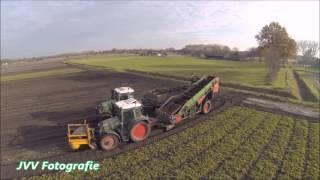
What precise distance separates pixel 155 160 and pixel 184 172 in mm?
1546

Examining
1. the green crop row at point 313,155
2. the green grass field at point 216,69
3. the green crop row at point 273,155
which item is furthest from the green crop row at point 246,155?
the green grass field at point 216,69

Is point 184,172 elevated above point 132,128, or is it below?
below

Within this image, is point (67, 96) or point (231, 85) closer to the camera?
point (67, 96)

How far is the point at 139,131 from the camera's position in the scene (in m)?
12.9

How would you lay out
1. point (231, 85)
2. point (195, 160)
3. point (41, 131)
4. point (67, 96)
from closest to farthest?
point (195, 160)
point (41, 131)
point (67, 96)
point (231, 85)

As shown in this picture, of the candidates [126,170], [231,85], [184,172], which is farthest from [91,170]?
[231,85]

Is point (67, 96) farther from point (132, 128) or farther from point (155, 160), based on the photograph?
point (155, 160)

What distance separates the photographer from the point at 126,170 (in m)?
10.3

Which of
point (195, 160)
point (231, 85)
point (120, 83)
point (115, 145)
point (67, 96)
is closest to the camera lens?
point (195, 160)

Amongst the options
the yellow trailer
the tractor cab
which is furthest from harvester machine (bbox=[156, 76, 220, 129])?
the yellow trailer

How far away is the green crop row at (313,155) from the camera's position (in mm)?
9980

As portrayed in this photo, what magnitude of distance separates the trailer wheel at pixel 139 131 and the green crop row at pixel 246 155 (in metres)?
4.21

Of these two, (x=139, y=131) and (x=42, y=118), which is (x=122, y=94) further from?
(x=42, y=118)

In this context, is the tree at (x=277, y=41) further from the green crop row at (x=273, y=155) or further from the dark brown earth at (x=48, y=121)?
the green crop row at (x=273, y=155)
